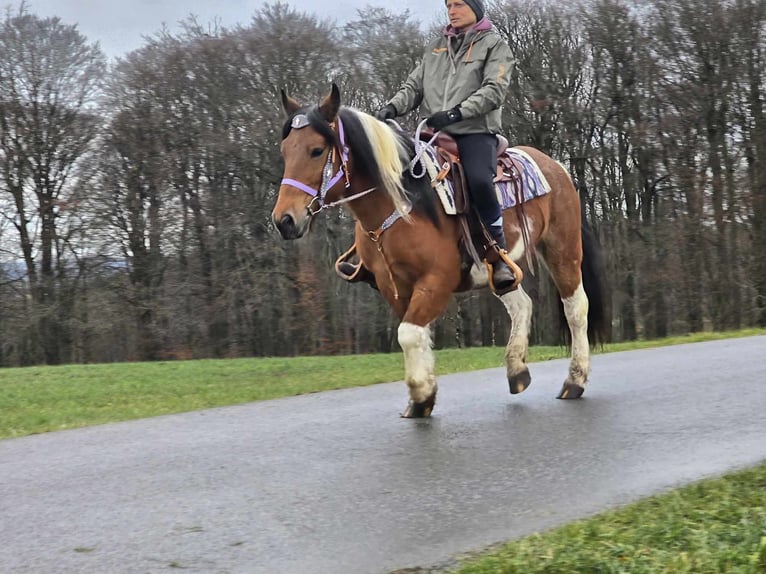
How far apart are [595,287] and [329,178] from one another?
3.42m

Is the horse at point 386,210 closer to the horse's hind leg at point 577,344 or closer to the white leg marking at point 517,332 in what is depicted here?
the white leg marking at point 517,332

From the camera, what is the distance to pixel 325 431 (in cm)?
684

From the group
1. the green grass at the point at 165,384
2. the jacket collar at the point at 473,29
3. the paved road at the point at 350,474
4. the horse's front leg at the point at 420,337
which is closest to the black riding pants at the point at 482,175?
the horse's front leg at the point at 420,337

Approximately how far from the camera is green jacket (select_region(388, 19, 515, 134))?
7.31 metres

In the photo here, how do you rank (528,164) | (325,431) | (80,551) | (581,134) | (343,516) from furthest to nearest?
(581,134)
(528,164)
(325,431)
(343,516)
(80,551)

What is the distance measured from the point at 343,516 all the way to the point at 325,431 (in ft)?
7.67

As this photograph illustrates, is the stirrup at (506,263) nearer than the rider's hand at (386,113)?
Yes

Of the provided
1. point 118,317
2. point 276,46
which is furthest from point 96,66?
point 118,317

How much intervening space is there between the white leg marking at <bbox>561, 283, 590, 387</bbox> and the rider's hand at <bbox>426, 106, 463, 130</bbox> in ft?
→ 7.24

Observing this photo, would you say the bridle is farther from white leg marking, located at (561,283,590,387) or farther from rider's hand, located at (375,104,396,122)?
white leg marking, located at (561,283,590,387)

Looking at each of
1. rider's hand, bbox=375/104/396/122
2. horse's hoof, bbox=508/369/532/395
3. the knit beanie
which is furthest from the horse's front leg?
the knit beanie

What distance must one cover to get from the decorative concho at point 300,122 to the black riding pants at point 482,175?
4.46 feet

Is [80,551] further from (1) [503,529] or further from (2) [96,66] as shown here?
(2) [96,66]

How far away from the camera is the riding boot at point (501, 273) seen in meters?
7.36
